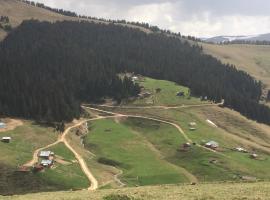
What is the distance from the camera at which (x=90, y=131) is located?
7096 inches

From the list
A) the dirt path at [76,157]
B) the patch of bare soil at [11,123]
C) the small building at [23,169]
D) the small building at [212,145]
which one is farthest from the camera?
the small building at [212,145]

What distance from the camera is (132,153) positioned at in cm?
15412

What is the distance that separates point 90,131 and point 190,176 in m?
57.4

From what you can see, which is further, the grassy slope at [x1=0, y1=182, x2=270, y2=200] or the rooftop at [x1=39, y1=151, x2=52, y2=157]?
the rooftop at [x1=39, y1=151, x2=52, y2=157]

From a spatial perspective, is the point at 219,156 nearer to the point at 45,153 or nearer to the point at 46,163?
the point at 45,153

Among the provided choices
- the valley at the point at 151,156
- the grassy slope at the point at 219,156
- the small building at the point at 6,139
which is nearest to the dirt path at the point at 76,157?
the valley at the point at 151,156

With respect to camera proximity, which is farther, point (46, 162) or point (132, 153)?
point (132, 153)

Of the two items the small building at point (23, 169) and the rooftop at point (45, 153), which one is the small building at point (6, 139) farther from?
the small building at point (23, 169)

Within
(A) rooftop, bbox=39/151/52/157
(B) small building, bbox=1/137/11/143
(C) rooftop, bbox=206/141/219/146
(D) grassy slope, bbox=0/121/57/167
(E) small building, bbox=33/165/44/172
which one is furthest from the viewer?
(C) rooftop, bbox=206/141/219/146

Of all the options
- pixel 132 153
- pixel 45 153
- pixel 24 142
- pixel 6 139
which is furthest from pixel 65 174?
pixel 132 153

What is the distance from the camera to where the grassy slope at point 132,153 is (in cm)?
12769

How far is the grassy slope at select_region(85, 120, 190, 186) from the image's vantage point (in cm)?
12769

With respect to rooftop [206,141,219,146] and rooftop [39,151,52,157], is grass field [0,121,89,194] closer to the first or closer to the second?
rooftop [39,151,52,157]

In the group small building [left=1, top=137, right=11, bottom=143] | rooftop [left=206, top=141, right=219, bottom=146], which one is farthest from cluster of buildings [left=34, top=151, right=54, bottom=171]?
rooftop [left=206, top=141, right=219, bottom=146]
